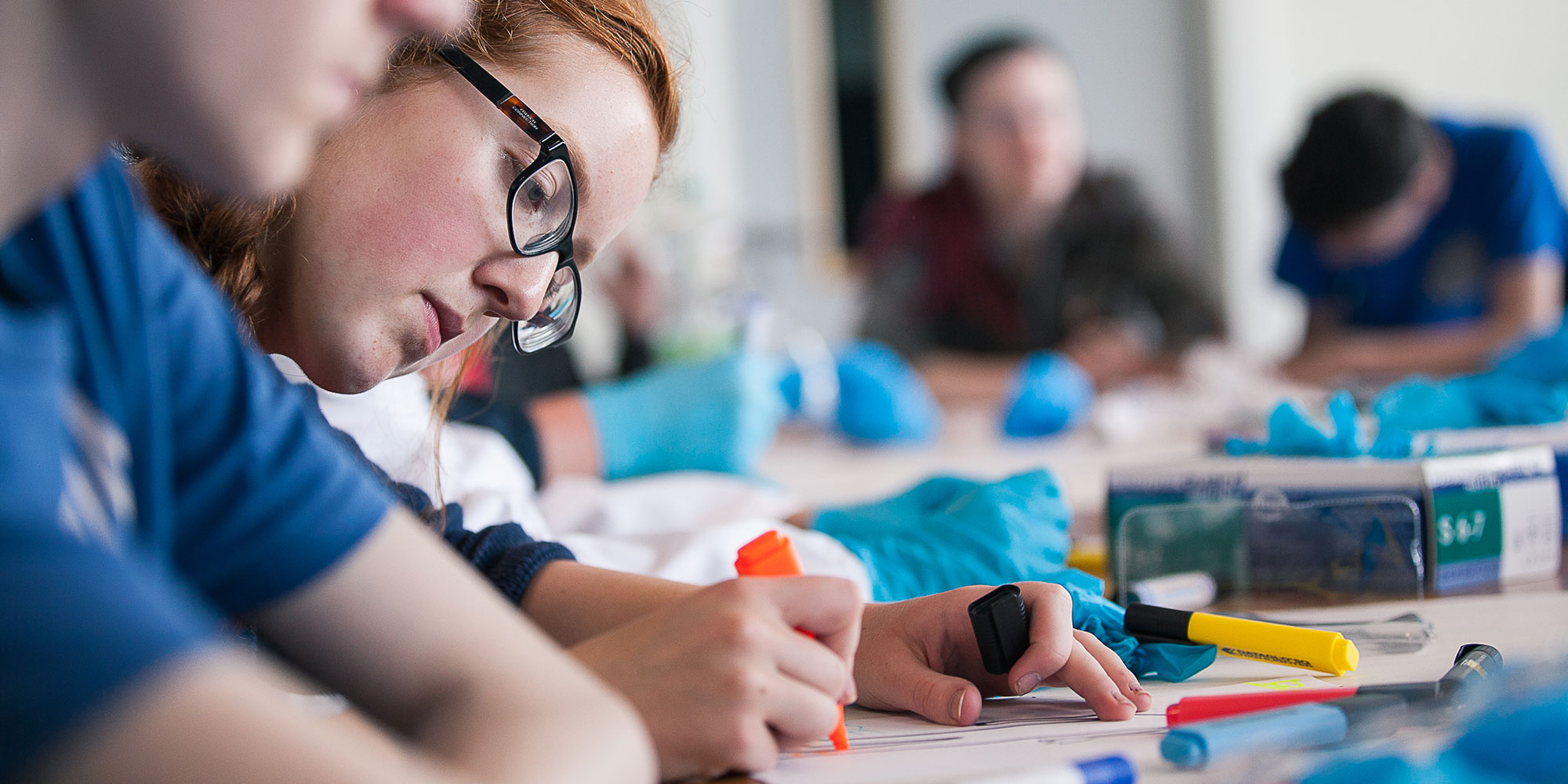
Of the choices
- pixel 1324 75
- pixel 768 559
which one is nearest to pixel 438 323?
pixel 768 559

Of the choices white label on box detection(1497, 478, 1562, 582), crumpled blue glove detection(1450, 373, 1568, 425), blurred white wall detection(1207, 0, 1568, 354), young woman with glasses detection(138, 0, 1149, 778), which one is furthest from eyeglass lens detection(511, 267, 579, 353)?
blurred white wall detection(1207, 0, 1568, 354)

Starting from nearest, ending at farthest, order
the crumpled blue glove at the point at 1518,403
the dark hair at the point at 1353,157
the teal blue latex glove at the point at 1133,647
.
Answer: the teal blue latex glove at the point at 1133,647 < the crumpled blue glove at the point at 1518,403 < the dark hair at the point at 1353,157

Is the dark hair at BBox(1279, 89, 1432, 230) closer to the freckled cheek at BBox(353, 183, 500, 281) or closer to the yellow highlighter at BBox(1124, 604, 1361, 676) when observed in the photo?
the yellow highlighter at BBox(1124, 604, 1361, 676)

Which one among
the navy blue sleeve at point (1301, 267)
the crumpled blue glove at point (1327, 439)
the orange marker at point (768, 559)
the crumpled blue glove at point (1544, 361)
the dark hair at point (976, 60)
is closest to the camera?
the orange marker at point (768, 559)

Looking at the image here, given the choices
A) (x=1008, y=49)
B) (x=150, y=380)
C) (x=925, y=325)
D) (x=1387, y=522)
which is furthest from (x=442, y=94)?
(x=1008, y=49)

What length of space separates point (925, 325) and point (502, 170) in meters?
1.62

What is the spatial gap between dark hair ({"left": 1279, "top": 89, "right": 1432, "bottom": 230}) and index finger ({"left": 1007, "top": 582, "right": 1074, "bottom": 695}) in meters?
1.31

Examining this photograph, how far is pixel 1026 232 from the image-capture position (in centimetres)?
219

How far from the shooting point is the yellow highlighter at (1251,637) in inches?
20.6

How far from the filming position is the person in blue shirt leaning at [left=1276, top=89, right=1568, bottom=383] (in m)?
1.60

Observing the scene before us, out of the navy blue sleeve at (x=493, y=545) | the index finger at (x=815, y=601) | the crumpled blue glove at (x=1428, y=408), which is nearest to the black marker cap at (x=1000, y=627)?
the index finger at (x=815, y=601)

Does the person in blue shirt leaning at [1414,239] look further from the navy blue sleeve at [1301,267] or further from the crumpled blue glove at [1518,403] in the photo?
the crumpled blue glove at [1518,403]

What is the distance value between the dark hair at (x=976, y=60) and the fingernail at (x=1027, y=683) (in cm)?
187

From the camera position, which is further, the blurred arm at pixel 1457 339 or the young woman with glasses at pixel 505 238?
the blurred arm at pixel 1457 339
